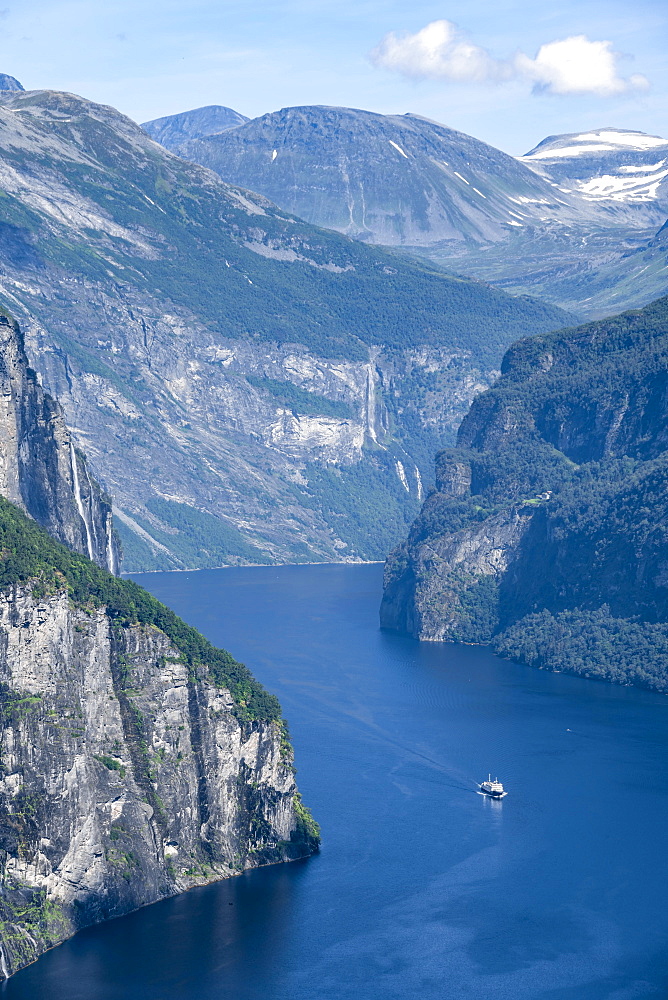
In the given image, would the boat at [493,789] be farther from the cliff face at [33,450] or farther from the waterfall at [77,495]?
the waterfall at [77,495]

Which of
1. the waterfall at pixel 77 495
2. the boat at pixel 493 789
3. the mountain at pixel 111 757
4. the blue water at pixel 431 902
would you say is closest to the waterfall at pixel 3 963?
the mountain at pixel 111 757

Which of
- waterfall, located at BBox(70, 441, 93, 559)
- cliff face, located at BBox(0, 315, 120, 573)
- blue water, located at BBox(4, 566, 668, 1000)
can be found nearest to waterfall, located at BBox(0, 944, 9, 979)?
blue water, located at BBox(4, 566, 668, 1000)

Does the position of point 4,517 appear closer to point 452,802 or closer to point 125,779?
point 125,779

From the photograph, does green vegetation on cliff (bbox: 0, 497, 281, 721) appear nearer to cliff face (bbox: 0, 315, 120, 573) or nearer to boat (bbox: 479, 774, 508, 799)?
cliff face (bbox: 0, 315, 120, 573)

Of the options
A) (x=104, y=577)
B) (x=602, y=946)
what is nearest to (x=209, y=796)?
(x=104, y=577)

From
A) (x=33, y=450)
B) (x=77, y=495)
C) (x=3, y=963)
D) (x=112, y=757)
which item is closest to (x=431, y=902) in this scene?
(x=112, y=757)

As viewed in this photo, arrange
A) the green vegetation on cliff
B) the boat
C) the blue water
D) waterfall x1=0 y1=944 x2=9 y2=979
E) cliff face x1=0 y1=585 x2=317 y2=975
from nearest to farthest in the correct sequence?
waterfall x1=0 y1=944 x2=9 y2=979 < cliff face x1=0 y1=585 x2=317 y2=975 < the blue water < the green vegetation on cliff < the boat
